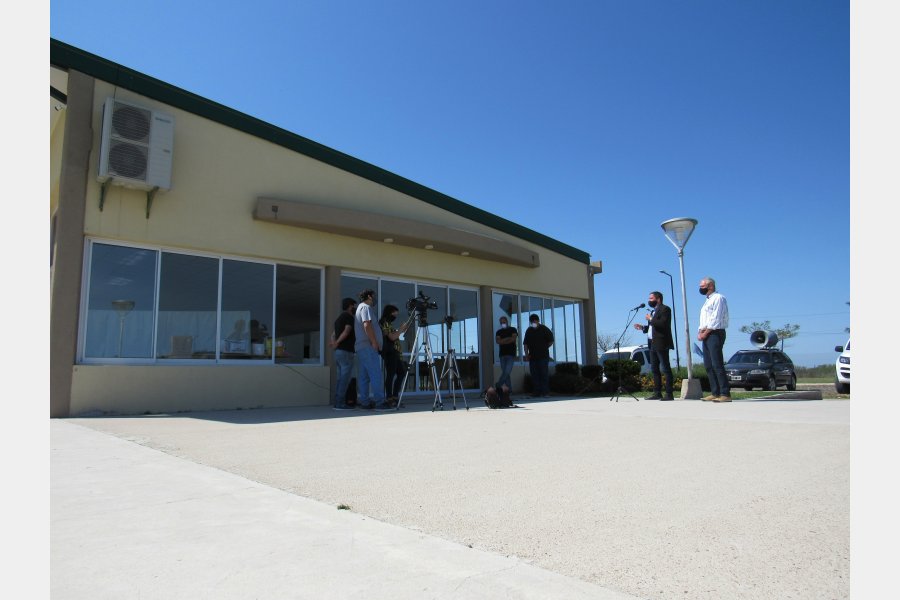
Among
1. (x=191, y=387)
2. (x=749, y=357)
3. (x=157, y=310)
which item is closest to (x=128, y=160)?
(x=157, y=310)

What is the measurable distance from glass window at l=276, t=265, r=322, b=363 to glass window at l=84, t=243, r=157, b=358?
5.48ft

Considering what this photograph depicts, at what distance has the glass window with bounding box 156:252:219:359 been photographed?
343 inches

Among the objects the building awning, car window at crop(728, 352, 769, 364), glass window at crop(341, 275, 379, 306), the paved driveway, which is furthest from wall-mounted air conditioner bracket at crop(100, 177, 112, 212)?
car window at crop(728, 352, 769, 364)

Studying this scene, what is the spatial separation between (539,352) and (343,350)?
5.26 m

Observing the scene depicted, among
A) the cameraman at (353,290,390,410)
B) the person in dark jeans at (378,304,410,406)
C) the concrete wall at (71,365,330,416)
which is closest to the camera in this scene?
the concrete wall at (71,365,330,416)

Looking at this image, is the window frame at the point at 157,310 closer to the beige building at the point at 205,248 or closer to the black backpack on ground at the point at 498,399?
the beige building at the point at 205,248

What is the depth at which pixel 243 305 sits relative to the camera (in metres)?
9.58

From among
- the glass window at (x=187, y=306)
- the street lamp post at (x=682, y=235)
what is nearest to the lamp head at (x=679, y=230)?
the street lamp post at (x=682, y=235)

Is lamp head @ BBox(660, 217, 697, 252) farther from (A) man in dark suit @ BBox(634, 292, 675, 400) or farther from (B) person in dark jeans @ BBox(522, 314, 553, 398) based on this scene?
(B) person in dark jeans @ BBox(522, 314, 553, 398)

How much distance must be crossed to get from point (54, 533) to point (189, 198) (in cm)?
774

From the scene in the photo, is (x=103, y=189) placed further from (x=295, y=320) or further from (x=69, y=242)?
(x=295, y=320)
